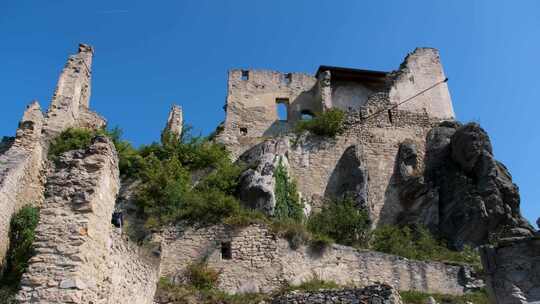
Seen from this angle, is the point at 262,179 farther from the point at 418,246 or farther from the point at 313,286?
the point at 418,246

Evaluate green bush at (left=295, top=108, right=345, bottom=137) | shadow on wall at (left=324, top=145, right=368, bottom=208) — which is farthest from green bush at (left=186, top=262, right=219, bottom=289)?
green bush at (left=295, top=108, right=345, bottom=137)

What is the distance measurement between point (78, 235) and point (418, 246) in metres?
13.2

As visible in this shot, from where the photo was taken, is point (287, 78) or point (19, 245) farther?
point (287, 78)

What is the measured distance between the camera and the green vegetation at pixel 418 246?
54.3ft

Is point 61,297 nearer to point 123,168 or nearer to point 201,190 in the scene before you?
point 201,190

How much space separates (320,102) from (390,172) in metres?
6.52

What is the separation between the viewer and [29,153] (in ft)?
53.4

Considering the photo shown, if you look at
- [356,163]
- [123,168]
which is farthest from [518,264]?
[123,168]

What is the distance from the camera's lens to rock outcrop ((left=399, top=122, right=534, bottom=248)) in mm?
18797

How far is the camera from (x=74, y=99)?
22219 millimetres

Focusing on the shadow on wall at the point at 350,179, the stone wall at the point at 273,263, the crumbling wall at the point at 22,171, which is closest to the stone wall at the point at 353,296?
the stone wall at the point at 273,263

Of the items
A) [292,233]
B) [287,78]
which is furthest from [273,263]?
[287,78]

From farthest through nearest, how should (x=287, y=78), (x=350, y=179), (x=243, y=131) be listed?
(x=287, y=78) → (x=243, y=131) → (x=350, y=179)

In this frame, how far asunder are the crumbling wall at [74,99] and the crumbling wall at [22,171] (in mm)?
1364
